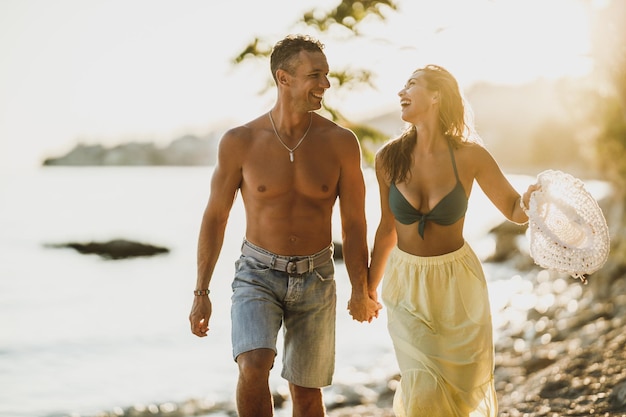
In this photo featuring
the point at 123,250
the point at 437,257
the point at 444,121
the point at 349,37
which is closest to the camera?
the point at 437,257

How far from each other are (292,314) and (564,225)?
166 centimetres

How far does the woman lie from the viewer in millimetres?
5039

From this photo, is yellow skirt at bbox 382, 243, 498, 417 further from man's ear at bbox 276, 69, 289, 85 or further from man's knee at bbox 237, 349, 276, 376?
man's ear at bbox 276, 69, 289, 85

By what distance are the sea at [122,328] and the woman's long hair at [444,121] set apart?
6.31 metres

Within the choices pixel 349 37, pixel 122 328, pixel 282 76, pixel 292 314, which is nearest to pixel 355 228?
pixel 292 314

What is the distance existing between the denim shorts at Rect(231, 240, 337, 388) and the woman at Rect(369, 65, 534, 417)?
1.29ft

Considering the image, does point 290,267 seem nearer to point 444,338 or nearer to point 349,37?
point 444,338

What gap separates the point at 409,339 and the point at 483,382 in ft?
1.61

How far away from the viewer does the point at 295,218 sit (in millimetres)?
5352

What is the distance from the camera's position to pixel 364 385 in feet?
37.9

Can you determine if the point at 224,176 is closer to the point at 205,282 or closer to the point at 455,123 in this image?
the point at 205,282

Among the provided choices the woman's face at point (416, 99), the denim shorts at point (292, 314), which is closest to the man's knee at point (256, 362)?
the denim shorts at point (292, 314)

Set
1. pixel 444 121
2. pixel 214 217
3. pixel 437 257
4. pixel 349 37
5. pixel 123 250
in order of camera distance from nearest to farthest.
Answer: pixel 437 257 < pixel 444 121 < pixel 214 217 < pixel 349 37 < pixel 123 250

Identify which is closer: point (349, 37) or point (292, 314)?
point (292, 314)
